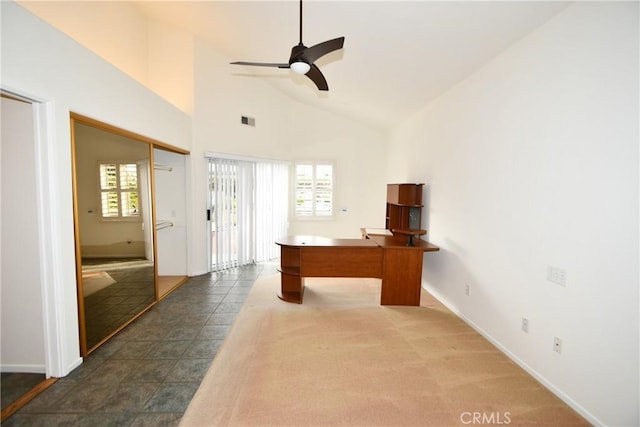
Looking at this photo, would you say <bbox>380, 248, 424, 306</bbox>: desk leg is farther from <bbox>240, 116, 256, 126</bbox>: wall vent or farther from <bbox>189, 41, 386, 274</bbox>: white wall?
<bbox>240, 116, 256, 126</bbox>: wall vent

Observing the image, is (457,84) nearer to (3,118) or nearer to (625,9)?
(625,9)

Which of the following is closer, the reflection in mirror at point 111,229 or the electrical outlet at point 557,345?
the electrical outlet at point 557,345

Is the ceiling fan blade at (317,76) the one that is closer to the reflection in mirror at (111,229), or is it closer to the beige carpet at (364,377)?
the reflection in mirror at (111,229)

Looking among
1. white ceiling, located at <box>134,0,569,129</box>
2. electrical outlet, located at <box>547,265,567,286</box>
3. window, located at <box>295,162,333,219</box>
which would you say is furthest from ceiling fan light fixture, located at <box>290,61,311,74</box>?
window, located at <box>295,162,333,219</box>

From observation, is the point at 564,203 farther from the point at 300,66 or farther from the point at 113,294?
the point at 113,294

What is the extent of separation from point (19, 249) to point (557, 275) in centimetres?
417

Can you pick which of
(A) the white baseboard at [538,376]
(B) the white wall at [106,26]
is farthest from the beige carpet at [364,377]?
(B) the white wall at [106,26]

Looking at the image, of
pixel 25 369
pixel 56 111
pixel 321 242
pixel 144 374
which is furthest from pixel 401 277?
pixel 56 111

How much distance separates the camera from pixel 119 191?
9.61ft

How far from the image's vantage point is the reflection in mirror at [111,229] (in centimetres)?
243

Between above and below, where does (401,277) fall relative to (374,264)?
below

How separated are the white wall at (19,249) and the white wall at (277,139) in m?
2.61

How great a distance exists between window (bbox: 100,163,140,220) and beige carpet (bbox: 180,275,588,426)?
6.03 feet

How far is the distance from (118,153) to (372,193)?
5.24 meters
